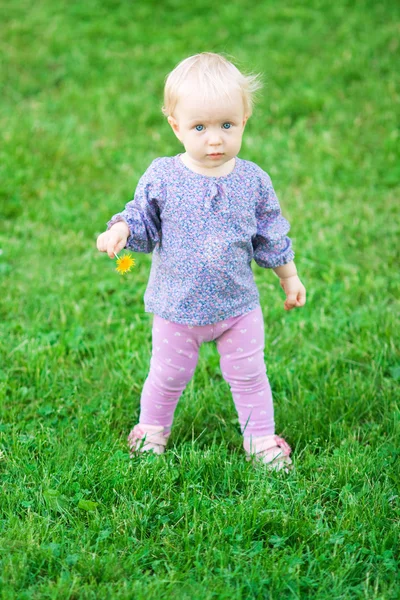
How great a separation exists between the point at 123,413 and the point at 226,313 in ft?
2.80

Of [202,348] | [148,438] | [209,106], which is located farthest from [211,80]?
[202,348]

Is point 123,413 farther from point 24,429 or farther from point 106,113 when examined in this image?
point 106,113

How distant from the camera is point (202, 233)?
9.37 feet

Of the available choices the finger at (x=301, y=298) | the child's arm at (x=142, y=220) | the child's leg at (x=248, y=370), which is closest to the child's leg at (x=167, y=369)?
the child's leg at (x=248, y=370)

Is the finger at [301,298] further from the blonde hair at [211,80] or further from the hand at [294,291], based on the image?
the blonde hair at [211,80]

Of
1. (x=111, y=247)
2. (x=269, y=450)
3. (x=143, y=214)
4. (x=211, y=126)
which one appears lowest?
(x=269, y=450)

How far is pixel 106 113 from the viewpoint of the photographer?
6668mm

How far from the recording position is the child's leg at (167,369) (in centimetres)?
306

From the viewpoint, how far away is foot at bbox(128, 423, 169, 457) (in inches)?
128

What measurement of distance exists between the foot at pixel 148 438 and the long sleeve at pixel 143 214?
2.72 feet

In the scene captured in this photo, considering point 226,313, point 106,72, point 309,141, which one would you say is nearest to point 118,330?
point 226,313

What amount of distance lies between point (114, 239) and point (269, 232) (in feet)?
2.13

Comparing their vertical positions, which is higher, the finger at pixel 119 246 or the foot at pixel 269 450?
the finger at pixel 119 246

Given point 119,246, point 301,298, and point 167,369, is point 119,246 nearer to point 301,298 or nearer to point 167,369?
point 167,369
